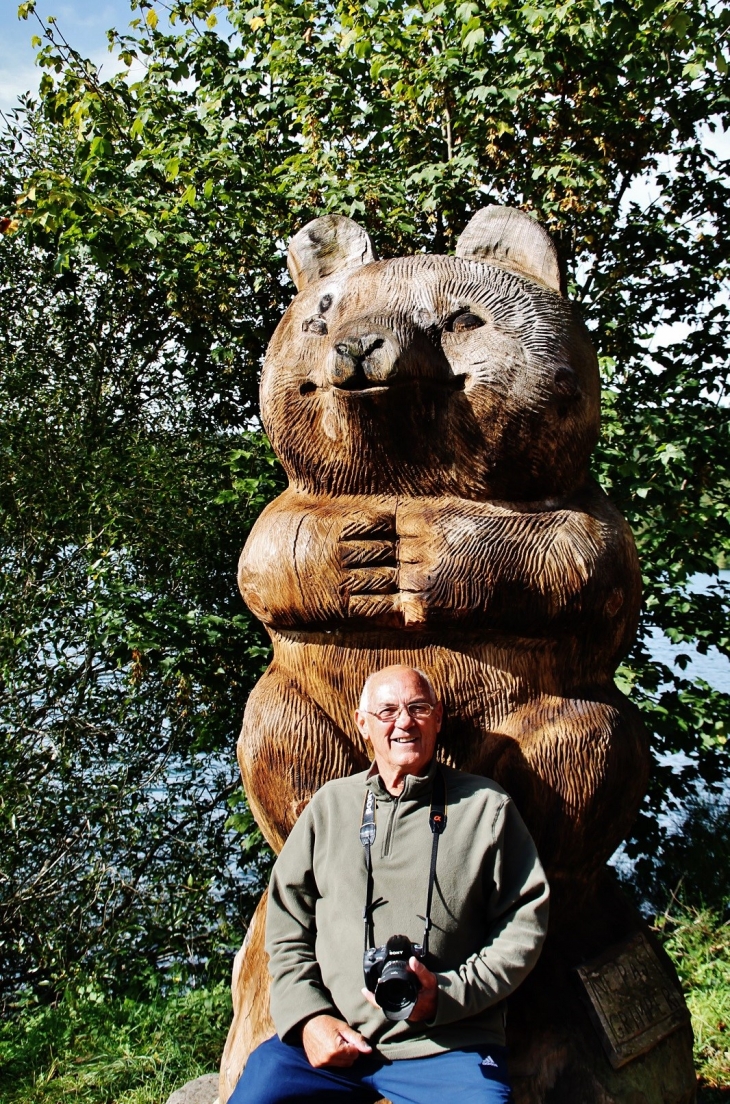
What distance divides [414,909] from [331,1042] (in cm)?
29

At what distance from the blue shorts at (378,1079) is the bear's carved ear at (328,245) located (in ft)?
6.58

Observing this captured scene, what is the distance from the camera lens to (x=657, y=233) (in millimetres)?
4898

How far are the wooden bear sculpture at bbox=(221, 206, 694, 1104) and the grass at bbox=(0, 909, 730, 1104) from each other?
124 cm

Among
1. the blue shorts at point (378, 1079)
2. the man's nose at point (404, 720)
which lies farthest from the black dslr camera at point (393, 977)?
the man's nose at point (404, 720)

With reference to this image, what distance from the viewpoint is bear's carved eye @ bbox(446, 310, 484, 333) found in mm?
2545

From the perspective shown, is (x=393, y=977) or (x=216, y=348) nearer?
(x=393, y=977)

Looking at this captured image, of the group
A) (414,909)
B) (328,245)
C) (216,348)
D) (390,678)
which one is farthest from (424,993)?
(216,348)

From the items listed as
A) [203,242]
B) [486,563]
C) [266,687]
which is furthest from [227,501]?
[486,563]

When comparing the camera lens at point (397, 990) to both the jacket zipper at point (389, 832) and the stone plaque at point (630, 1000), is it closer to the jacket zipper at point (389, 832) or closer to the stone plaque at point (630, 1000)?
the jacket zipper at point (389, 832)

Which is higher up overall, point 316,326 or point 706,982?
point 316,326

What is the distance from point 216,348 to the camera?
4930 millimetres

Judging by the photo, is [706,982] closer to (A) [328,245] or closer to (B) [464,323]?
(B) [464,323]

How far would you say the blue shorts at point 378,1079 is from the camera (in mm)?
1889

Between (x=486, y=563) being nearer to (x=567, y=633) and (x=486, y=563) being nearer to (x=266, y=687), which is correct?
(x=567, y=633)
